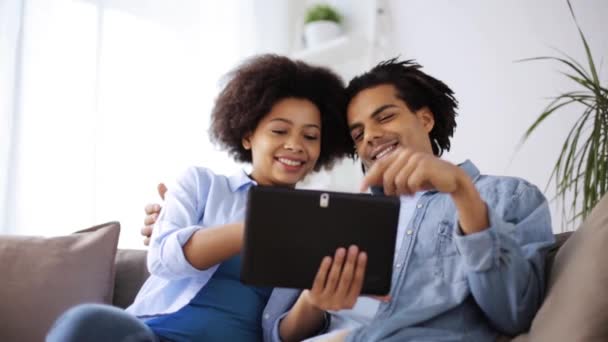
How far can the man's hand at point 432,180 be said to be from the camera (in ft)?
2.60

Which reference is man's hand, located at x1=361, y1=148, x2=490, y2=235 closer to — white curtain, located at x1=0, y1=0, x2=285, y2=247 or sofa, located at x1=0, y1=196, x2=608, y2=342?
sofa, located at x1=0, y1=196, x2=608, y2=342

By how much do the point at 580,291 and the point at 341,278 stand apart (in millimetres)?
311

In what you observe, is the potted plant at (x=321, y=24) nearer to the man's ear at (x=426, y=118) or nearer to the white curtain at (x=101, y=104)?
the white curtain at (x=101, y=104)

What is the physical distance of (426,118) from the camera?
128 centimetres

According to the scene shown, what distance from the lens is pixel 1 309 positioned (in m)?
1.24

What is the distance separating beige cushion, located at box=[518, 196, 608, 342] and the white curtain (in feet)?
3.46

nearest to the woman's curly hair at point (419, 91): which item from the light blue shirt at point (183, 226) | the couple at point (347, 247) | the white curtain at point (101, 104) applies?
the couple at point (347, 247)

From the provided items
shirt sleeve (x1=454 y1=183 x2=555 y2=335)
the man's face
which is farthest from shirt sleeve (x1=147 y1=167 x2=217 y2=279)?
shirt sleeve (x1=454 y1=183 x2=555 y2=335)

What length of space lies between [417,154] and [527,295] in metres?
0.26

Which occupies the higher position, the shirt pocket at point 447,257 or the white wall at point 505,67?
the white wall at point 505,67

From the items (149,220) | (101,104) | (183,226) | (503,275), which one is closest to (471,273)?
(503,275)

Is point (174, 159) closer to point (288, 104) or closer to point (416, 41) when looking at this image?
point (288, 104)

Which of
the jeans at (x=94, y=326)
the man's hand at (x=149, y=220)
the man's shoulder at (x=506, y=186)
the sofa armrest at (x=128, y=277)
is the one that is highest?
the man's shoulder at (x=506, y=186)

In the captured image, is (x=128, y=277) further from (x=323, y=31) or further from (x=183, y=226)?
(x=323, y=31)
